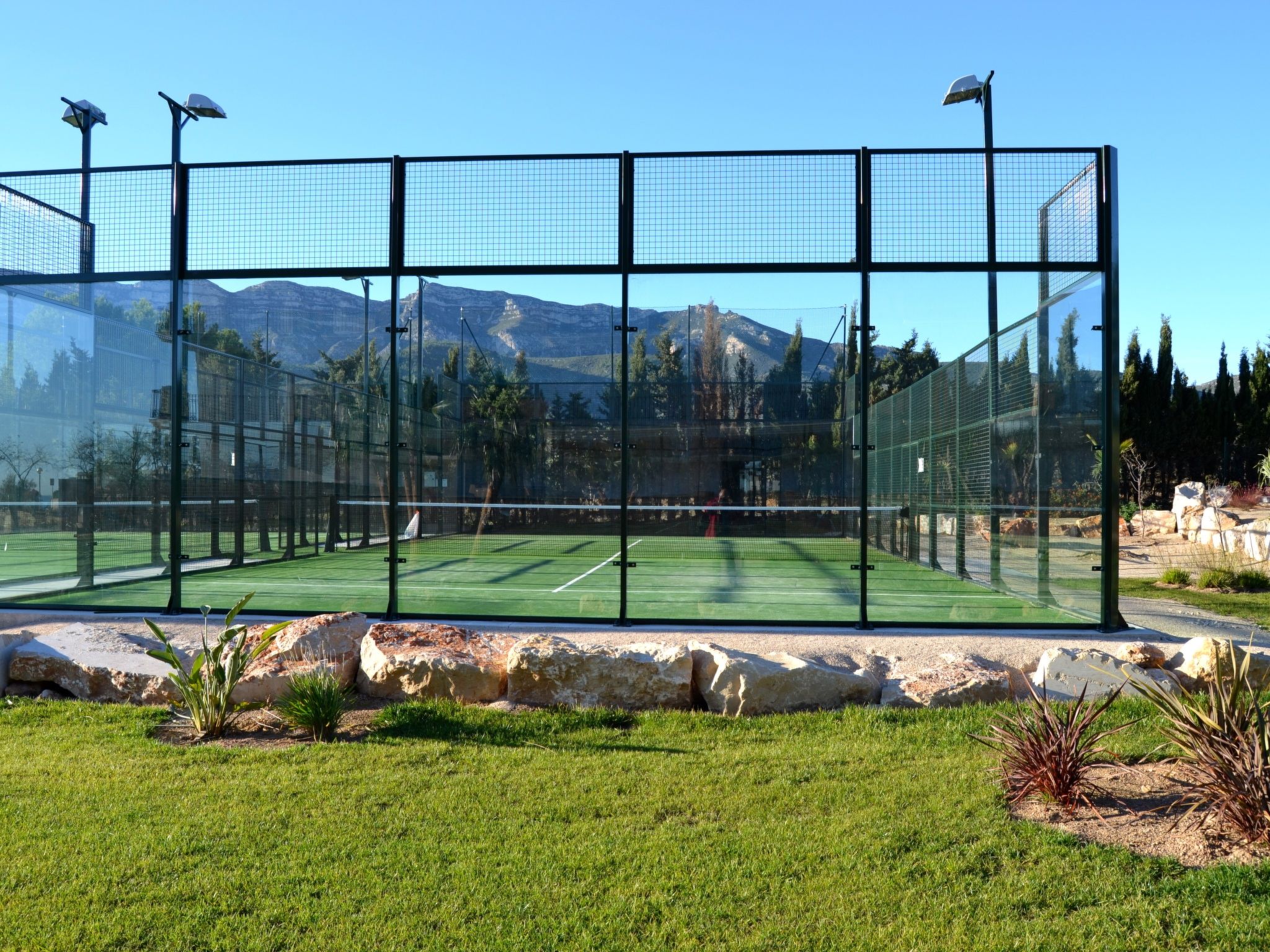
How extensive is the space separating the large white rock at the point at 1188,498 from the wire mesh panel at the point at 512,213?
19.1 meters

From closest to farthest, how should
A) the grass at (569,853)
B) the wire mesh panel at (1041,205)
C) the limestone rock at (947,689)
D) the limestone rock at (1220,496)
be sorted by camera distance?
the grass at (569,853)
the limestone rock at (947,689)
the wire mesh panel at (1041,205)
the limestone rock at (1220,496)

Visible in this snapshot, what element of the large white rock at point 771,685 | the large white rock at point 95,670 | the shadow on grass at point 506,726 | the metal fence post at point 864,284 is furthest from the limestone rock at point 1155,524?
the large white rock at point 95,670

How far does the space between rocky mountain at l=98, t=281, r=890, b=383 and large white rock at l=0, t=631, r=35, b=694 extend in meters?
2.92

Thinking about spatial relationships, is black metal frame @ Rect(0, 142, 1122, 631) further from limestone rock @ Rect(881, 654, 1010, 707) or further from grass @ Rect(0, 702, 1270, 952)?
grass @ Rect(0, 702, 1270, 952)

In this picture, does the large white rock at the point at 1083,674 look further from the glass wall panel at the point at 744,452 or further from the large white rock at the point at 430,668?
the large white rock at the point at 430,668

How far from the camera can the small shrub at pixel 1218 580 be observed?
1271 centimetres

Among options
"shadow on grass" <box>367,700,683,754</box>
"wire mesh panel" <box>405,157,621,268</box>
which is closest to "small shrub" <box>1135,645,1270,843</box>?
"shadow on grass" <box>367,700,683,754</box>

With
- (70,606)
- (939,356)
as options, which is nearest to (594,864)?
(939,356)

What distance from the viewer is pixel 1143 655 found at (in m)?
6.43

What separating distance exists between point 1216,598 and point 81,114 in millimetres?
14796

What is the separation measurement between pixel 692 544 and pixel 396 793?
12.8 feet

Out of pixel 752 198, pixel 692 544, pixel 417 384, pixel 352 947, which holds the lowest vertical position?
pixel 352 947

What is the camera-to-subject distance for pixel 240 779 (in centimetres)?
471

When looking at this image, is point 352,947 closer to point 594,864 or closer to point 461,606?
point 594,864
